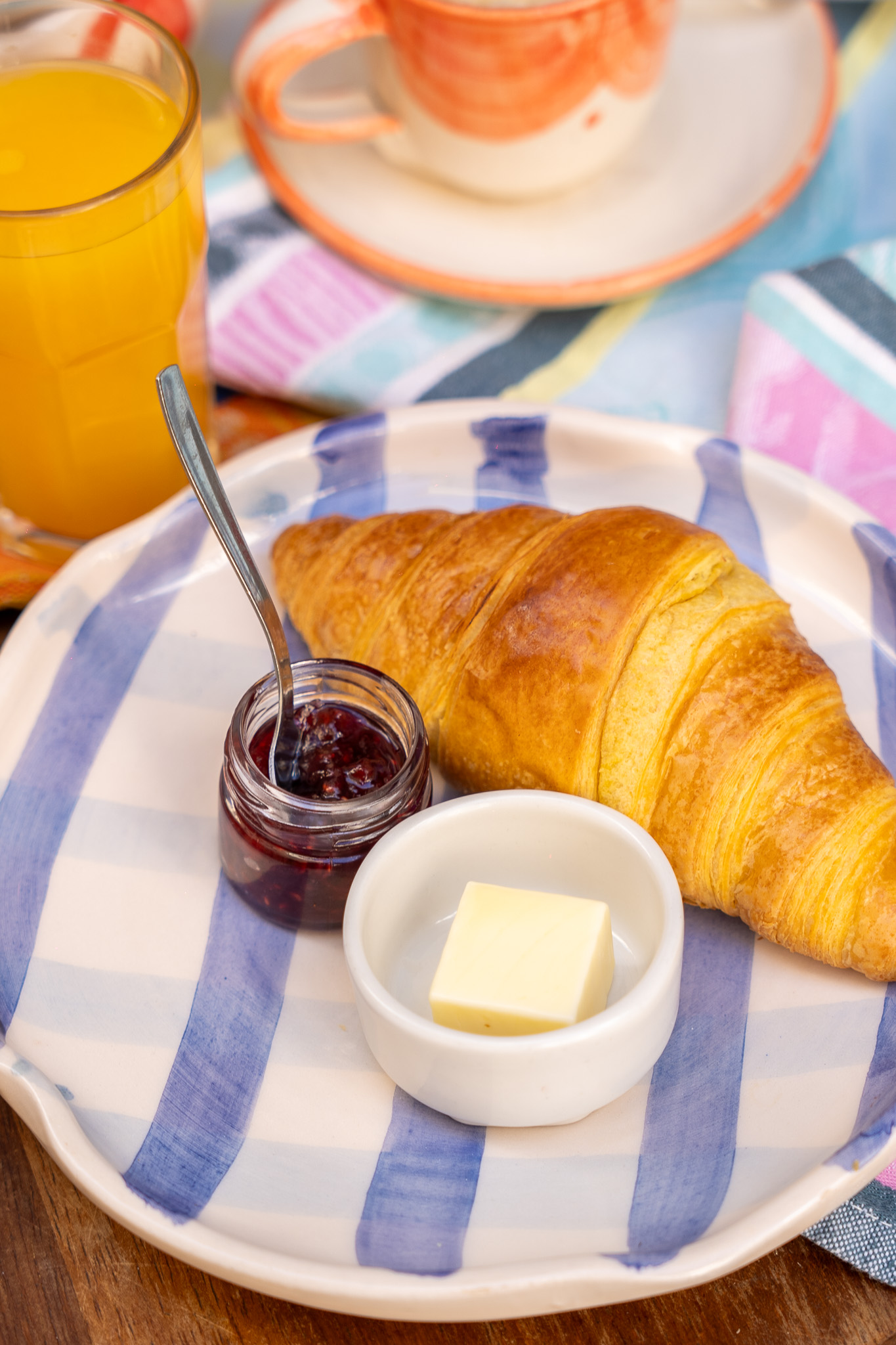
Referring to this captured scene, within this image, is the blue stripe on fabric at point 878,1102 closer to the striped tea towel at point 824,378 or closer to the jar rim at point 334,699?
the jar rim at point 334,699

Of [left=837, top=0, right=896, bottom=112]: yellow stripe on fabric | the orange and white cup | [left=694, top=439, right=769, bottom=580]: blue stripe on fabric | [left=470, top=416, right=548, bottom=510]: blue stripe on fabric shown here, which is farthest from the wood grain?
[left=837, top=0, right=896, bottom=112]: yellow stripe on fabric

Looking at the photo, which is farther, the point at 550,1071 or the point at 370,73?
the point at 370,73

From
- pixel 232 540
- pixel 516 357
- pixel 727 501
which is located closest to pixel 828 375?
pixel 727 501

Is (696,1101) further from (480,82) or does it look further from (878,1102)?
(480,82)

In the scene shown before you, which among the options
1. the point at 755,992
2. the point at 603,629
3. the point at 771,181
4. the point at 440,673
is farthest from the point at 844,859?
the point at 771,181

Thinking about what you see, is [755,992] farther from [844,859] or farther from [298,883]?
[298,883]
